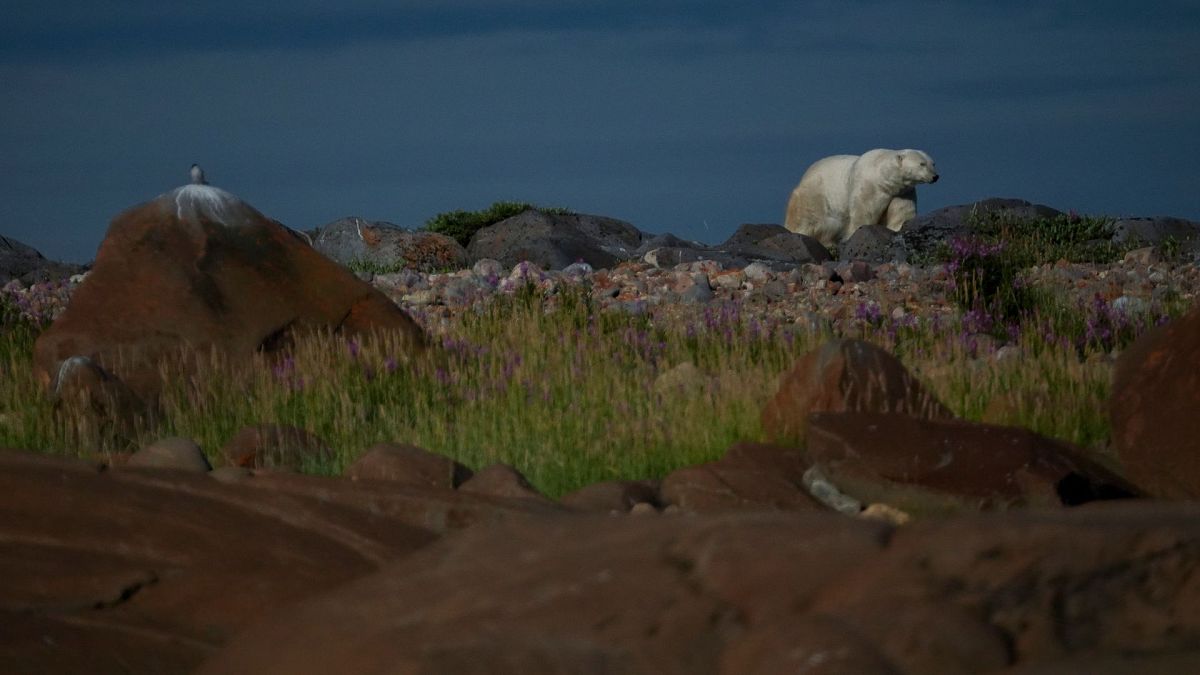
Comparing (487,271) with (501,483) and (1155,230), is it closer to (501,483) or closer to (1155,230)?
(501,483)

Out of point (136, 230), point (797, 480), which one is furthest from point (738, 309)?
point (797, 480)

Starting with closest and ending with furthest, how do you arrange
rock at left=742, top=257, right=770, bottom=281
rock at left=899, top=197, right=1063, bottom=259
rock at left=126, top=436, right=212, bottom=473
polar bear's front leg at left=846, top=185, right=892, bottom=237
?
rock at left=126, top=436, right=212, bottom=473 < rock at left=742, top=257, right=770, bottom=281 < rock at left=899, top=197, right=1063, bottom=259 < polar bear's front leg at left=846, top=185, right=892, bottom=237

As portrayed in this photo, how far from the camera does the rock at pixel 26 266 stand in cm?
2229

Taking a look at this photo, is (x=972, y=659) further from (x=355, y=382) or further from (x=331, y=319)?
(x=331, y=319)

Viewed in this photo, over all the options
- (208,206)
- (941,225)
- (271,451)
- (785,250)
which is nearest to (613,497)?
(271,451)

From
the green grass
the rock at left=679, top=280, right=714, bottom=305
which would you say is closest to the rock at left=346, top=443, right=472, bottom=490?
the green grass

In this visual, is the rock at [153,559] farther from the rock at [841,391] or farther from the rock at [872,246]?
the rock at [872,246]

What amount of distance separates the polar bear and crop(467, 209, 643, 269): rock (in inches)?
174

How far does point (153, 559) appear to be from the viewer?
4.16 meters

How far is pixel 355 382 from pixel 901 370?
343 cm

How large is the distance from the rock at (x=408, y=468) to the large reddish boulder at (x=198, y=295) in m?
3.05

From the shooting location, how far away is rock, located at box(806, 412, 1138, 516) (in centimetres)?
587

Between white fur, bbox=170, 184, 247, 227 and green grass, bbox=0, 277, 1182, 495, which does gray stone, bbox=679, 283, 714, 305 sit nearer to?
green grass, bbox=0, 277, 1182, 495

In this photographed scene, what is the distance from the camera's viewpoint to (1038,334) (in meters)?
10.5
